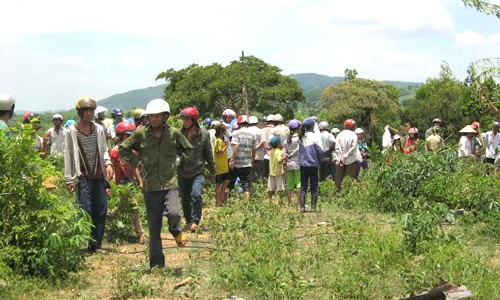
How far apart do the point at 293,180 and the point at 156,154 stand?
5542mm

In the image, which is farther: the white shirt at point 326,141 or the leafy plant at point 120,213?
the white shirt at point 326,141

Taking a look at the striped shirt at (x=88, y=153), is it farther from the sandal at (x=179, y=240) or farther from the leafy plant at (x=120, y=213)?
the sandal at (x=179, y=240)

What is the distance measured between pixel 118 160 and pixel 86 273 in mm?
2528

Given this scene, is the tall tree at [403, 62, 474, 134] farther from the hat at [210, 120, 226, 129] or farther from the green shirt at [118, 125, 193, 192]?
the green shirt at [118, 125, 193, 192]

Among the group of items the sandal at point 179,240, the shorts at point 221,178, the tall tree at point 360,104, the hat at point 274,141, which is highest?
the tall tree at point 360,104

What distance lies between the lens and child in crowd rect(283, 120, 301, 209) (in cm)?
1258

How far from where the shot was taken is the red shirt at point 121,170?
959 centimetres

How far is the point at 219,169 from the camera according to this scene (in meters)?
12.4

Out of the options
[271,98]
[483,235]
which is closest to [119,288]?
[483,235]

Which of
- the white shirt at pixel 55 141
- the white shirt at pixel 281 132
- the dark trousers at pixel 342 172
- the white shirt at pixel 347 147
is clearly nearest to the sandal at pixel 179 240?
the white shirt at pixel 281 132

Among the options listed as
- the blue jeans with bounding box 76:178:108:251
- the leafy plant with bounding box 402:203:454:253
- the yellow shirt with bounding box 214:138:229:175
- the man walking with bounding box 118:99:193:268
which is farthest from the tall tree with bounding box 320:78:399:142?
the man walking with bounding box 118:99:193:268

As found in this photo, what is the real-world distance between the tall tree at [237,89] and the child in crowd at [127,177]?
4611 cm

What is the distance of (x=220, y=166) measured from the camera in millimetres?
12430

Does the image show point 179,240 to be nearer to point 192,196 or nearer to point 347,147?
point 192,196
